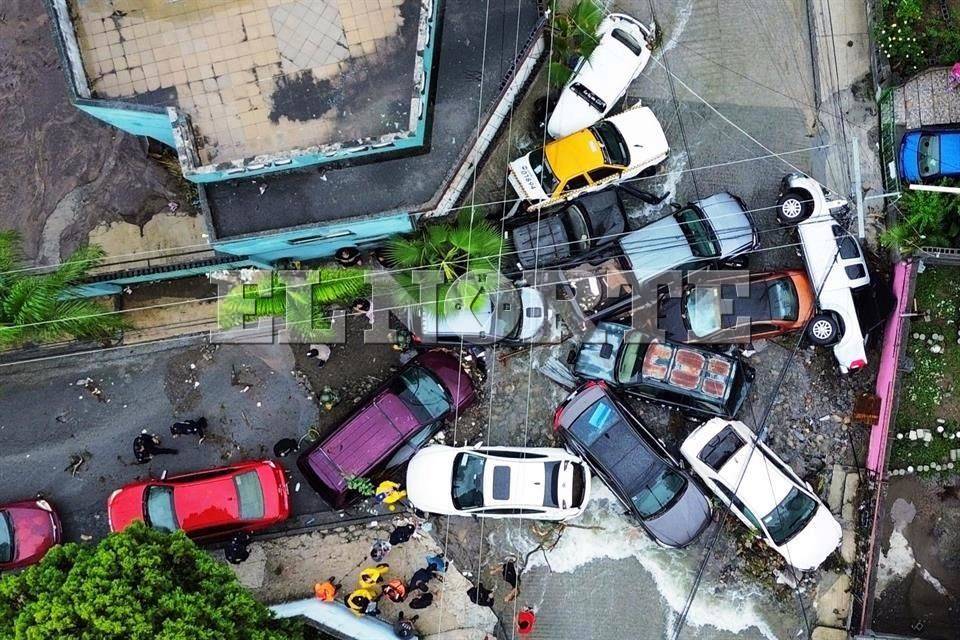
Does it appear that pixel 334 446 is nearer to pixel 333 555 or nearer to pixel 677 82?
pixel 333 555

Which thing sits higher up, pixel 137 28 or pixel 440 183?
pixel 137 28

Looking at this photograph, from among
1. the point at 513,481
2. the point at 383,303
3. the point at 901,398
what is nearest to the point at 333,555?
the point at 513,481

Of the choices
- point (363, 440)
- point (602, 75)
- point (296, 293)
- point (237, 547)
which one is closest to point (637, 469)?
point (363, 440)

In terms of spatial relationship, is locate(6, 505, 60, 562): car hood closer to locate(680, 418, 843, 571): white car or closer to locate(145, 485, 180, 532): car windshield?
locate(145, 485, 180, 532): car windshield

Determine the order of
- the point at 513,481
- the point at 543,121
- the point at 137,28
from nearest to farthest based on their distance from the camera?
the point at 137,28 → the point at 513,481 → the point at 543,121

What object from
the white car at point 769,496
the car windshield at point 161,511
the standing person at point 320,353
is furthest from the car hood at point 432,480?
the white car at point 769,496

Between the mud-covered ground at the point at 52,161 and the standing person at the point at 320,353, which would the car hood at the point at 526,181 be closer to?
the standing person at the point at 320,353
